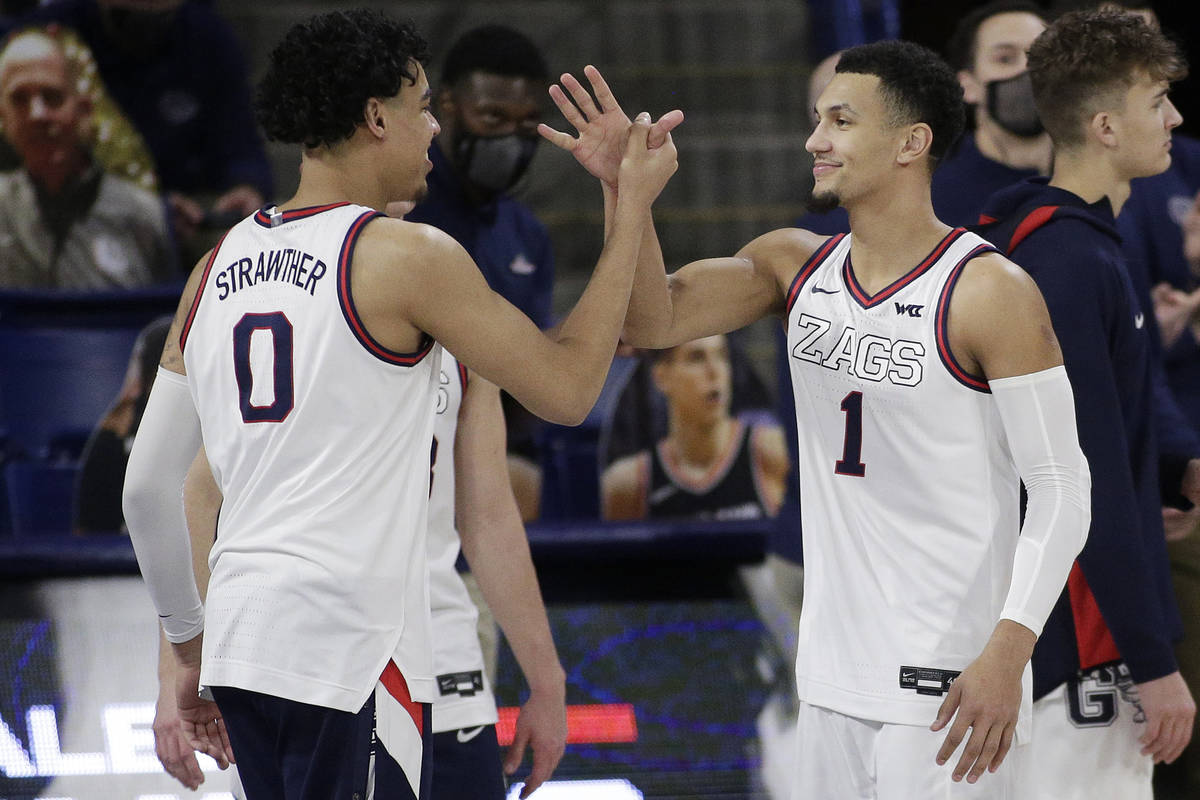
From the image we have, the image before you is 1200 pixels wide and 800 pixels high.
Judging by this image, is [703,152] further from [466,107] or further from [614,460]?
[466,107]

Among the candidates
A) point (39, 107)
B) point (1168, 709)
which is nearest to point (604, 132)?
point (1168, 709)

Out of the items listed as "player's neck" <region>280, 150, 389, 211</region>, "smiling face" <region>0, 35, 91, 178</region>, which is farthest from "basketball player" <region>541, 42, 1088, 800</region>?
"smiling face" <region>0, 35, 91, 178</region>

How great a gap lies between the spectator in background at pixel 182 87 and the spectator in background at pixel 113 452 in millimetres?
1249

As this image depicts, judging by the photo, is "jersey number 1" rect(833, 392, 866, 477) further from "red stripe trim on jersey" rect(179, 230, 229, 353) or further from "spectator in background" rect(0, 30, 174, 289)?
"spectator in background" rect(0, 30, 174, 289)

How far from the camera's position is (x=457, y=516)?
255cm

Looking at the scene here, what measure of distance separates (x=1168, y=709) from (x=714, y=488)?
299cm

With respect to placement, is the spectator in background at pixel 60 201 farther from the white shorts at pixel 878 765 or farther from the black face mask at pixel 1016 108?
the white shorts at pixel 878 765

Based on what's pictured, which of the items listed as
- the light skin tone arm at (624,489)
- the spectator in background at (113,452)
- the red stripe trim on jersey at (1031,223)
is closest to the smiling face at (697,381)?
the light skin tone arm at (624,489)

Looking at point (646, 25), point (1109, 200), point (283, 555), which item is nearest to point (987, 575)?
point (1109, 200)

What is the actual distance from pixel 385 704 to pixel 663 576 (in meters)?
2.50

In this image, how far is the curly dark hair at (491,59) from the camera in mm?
3896

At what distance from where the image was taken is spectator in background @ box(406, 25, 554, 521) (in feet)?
11.9

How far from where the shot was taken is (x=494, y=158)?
384 cm

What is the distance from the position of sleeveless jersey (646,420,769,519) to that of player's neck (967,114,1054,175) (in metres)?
1.70
